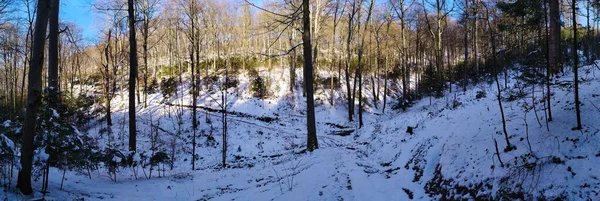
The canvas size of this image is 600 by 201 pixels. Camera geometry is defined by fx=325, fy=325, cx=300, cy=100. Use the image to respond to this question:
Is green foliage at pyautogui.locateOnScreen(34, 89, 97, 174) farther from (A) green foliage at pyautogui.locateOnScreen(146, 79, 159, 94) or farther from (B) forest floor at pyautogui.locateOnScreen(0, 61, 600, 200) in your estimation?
(A) green foliage at pyautogui.locateOnScreen(146, 79, 159, 94)

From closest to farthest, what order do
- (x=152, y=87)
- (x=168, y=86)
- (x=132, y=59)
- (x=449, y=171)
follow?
(x=449, y=171) → (x=132, y=59) → (x=168, y=86) → (x=152, y=87)

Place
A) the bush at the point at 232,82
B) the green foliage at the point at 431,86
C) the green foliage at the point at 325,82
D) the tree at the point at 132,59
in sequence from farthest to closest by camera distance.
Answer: the green foliage at the point at 325,82 → the bush at the point at 232,82 → the green foliage at the point at 431,86 → the tree at the point at 132,59

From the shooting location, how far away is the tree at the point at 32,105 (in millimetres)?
5820

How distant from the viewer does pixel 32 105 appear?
19.1 ft

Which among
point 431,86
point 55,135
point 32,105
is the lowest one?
point 55,135

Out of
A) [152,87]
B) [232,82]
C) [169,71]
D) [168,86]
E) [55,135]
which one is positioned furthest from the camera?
[169,71]

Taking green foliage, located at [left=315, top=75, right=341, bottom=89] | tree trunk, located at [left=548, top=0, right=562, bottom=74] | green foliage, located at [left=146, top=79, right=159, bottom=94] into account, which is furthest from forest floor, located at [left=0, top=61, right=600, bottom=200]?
green foliage, located at [left=146, top=79, right=159, bottom=94]

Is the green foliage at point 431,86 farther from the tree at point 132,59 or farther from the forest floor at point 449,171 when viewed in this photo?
the tree at point 132,59

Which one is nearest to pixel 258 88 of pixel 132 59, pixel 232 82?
pixel 232 82

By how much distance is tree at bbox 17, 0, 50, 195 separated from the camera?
5.82 m

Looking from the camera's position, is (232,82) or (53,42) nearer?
(53,42)

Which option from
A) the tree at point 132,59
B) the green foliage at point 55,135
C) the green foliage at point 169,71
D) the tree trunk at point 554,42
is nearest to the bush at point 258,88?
the green foliage at point 169,71

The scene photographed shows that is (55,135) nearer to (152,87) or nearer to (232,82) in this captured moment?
(232,82)

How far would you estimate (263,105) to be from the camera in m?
27.6
